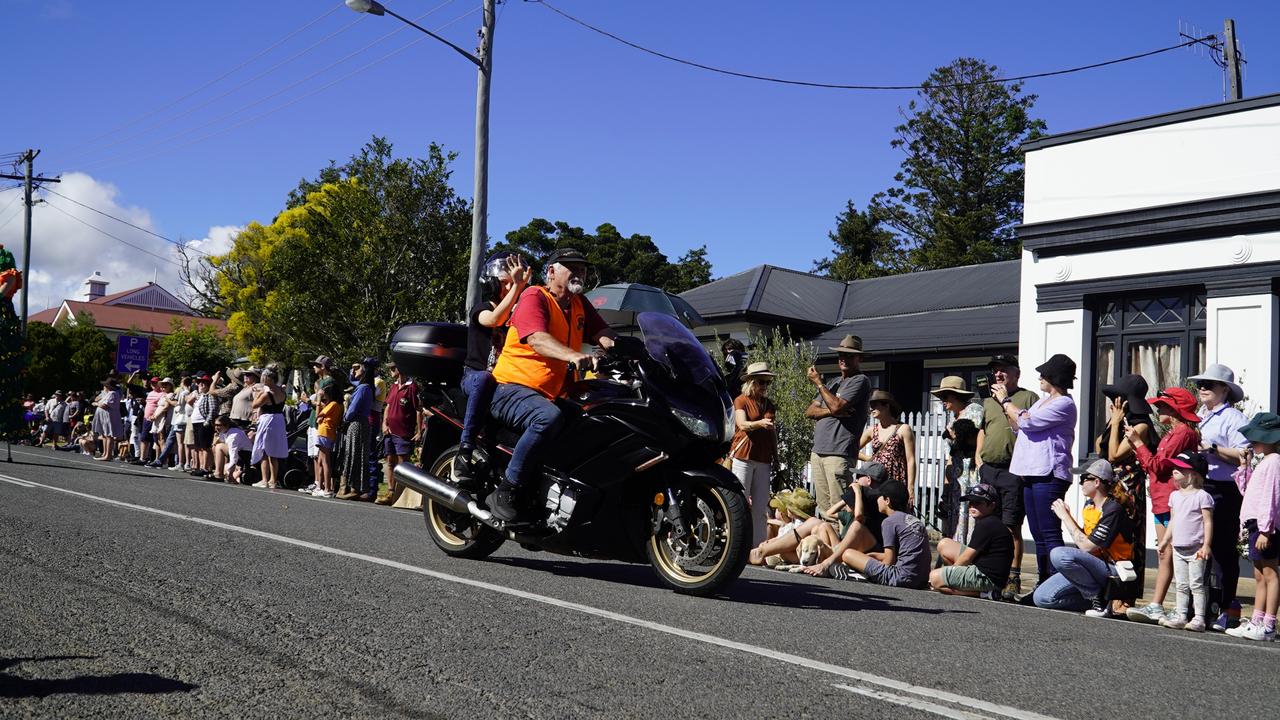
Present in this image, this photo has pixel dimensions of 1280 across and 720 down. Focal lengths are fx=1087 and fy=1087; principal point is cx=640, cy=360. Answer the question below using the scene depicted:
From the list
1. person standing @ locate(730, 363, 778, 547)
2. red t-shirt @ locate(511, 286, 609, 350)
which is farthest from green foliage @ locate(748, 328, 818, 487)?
red t-shirt @ locate(511, 286, 609, 350)

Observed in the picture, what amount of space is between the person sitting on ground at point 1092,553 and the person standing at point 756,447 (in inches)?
111

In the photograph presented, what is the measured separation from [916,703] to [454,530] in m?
4.12

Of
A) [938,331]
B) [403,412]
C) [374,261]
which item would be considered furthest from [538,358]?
[374,261]

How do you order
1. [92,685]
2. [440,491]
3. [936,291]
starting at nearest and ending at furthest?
1. [92,685]
2. [440,491]
3. [936,291]

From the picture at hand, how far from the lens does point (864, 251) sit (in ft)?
182

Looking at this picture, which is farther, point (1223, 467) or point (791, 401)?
point (791, 401)

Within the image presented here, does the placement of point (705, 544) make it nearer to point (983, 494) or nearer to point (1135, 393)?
point (983, 494)

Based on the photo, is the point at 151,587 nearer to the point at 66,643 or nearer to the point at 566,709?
the point at 66,643

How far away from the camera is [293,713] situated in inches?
131

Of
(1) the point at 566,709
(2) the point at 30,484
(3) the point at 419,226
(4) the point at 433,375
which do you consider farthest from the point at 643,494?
(3) the point at 419,226

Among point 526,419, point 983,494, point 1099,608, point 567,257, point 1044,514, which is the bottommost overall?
point 1099,608

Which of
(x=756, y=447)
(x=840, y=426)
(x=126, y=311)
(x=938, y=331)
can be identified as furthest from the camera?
(x=126, y=311)

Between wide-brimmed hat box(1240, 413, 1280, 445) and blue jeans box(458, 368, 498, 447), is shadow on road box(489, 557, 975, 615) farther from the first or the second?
wide-brimmed hat box(1240, 413, 1280, 445)

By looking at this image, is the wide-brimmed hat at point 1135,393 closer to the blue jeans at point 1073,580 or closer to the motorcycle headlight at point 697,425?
the blue jeans at point 1073,580
